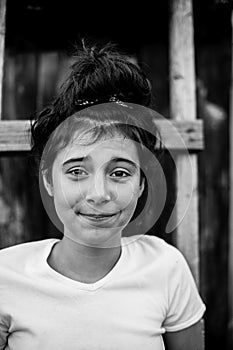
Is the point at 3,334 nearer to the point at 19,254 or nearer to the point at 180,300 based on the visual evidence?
the point at 19,254

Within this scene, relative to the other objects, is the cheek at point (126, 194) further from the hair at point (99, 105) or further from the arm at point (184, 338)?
the arm at point (184, 338)

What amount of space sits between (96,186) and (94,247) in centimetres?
22

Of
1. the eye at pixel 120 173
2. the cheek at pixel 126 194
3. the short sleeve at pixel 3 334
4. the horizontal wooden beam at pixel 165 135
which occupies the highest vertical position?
the horizontal wooden beam at pixel 165 135

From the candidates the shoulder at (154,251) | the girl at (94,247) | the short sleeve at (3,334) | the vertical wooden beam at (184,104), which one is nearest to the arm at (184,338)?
the girl at (94,247)

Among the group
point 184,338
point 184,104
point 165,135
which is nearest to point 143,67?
point 184,104

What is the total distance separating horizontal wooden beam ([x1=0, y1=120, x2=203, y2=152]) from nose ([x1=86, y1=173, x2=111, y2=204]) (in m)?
0.53

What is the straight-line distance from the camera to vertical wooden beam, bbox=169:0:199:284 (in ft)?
6.09

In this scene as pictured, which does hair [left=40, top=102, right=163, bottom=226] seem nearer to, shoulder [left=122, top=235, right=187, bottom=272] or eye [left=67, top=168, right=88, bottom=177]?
eye [left=67, top=168, right=88, bottom=177]

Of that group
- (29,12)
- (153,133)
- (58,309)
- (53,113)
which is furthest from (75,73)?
(29,12)

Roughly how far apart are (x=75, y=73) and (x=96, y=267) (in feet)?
1.67

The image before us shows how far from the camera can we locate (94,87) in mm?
1368

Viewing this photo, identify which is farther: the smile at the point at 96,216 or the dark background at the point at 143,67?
the dark background at the point at 143,67

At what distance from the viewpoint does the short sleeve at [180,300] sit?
1478 mm

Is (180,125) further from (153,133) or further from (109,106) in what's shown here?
(109,106)
